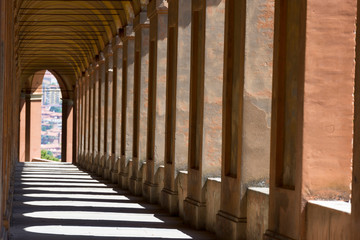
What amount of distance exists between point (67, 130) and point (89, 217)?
46456 mm

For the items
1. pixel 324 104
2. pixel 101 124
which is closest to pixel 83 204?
pixel 324 104

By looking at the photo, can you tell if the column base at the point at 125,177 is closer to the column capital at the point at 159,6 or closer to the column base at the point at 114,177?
the column base at the point at 114,177

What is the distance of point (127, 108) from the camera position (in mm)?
25594

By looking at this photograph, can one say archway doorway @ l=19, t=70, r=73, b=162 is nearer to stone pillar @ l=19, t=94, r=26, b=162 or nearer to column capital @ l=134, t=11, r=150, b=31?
stone pillar @ l=19, t=94, r=26, b=162

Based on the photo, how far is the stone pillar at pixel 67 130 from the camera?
61.6m

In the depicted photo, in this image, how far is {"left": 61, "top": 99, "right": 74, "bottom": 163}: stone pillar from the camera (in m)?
61.6

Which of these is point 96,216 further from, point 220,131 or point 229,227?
point 229,227

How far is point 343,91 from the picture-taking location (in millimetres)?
8844

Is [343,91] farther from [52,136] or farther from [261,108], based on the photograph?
[52,136]

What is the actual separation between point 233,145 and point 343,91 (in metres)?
3.99

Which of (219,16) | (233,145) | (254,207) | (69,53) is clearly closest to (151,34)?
(219,16)

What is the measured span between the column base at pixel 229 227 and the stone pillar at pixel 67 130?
163 ft

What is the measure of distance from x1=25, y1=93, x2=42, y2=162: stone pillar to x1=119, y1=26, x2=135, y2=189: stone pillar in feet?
109

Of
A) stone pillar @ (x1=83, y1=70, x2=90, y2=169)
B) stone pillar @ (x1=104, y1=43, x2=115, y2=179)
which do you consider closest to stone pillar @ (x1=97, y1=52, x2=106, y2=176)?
stone pillar @ (x1=104, y1=43, x2=115, y2=179)
